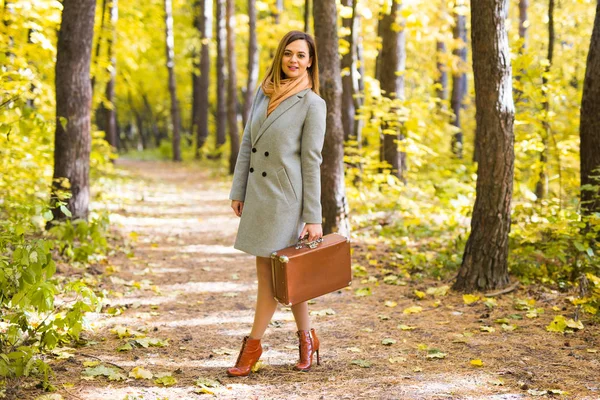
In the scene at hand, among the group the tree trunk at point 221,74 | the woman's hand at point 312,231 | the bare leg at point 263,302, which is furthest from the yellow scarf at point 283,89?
the tree trunk at point 221,74

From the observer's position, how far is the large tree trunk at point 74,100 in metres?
7.43

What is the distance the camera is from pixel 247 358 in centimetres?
386

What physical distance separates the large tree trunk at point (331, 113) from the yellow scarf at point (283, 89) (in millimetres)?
3841

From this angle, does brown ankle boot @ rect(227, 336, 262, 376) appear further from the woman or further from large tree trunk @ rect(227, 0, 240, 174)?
large tree trunk @ rect(227, 0, 240, 174)

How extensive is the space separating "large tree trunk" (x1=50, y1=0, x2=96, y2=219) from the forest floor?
45.5 inches

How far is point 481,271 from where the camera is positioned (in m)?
5.72

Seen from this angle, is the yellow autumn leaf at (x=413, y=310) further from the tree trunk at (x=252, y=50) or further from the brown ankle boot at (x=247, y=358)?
the tree trunk at (x=252, y=50)

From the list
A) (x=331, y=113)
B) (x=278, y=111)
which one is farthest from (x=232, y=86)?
(x=278, y=111)

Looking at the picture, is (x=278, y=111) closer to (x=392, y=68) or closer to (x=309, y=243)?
(x=309, y=243)

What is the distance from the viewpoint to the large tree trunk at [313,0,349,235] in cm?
762

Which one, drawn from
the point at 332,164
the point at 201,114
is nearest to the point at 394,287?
the point at 332,164

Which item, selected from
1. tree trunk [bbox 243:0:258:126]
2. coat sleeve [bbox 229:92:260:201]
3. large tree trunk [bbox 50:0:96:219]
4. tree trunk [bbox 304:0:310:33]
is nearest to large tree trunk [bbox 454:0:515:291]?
coat sleeve [bbox 229:92:260:201]

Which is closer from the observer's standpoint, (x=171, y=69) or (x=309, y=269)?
(x=309, y=269)

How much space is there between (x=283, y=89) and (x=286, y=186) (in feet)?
2.00
